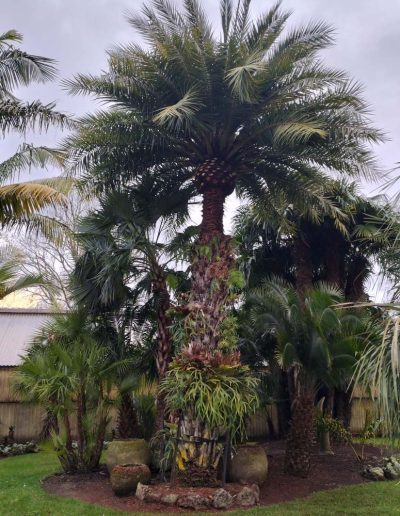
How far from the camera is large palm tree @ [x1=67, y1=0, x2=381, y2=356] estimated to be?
35.6 feet

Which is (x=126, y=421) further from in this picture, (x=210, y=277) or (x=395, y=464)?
(x=395, y=464)

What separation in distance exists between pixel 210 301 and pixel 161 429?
2.80m

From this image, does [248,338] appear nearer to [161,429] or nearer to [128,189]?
[161,429]

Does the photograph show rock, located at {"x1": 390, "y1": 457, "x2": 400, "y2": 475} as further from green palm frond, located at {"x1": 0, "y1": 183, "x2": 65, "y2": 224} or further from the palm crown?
green palm frond, located at {"x1": 0, "y1": 183, "x2": 65, "y2": 224}

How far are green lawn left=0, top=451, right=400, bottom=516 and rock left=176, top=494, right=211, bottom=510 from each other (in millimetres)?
534

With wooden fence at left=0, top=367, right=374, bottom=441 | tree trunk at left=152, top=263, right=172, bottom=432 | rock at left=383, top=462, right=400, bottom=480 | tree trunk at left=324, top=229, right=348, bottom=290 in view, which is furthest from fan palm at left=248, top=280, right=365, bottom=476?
wooden fence at left=0, top=367, right=374, bottom=441

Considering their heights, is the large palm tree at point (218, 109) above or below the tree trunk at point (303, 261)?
above

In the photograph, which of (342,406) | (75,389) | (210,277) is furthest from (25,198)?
(342,406)

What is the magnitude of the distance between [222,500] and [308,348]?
3.61 meters

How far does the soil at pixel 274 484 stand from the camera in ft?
30.6

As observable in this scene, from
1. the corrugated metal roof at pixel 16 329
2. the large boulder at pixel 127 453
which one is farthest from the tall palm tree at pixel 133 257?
the corrugated metal roof at pixel 16 329

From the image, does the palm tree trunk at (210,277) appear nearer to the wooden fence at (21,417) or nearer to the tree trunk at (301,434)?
the tree trunk at (301,434)

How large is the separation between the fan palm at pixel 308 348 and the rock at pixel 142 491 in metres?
3.34

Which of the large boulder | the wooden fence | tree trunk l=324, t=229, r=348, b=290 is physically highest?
tree trunk l=324, t=229, r=348, b=290
